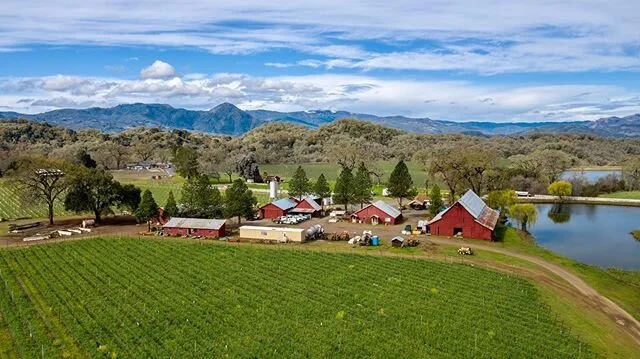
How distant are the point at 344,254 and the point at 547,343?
65.2ft

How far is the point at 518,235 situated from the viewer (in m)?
57.5

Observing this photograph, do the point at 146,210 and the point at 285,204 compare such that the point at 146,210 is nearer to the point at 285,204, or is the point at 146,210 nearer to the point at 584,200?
the point at 285,204

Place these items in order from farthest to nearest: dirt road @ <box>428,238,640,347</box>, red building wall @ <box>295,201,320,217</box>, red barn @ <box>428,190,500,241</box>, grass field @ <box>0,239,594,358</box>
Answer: red building wall @ <box>295,201,320,217</box>, red barn @ <box>428,190,500,241</box>, dirt road @ <box>428,238,640,347</box>, grass field @ <box>0,239,594,358</box>

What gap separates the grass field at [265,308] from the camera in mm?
25578

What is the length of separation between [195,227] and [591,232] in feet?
148

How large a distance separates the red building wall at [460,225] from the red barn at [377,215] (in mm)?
7127

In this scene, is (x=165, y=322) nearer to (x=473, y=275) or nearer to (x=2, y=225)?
(x=473, y=275)

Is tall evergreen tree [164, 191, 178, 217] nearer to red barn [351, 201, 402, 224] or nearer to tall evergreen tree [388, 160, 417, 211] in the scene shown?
red barn [351, 201, 402, 224]

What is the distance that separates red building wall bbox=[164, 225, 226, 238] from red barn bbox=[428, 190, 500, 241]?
20538mm

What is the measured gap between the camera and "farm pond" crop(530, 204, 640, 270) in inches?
1978

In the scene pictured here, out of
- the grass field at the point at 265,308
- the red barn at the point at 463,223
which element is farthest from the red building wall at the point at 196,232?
the red barn at the point at 463,223

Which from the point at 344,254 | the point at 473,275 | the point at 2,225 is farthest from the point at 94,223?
the point at 473,275

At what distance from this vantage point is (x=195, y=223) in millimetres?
53094

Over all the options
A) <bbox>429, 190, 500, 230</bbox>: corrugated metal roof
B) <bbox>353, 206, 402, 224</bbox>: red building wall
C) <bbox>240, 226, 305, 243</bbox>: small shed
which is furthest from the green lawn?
<bbox>240, 226, 305, 243</bbox>: small shed
